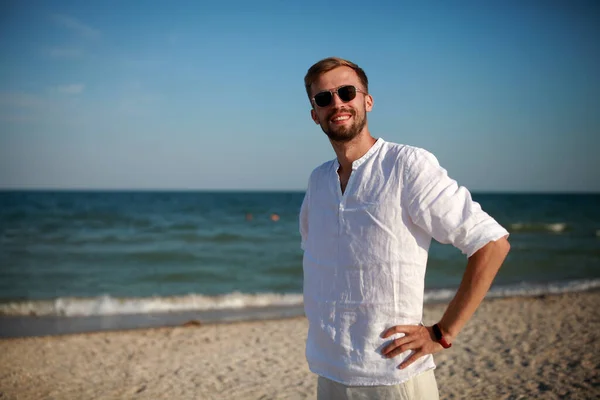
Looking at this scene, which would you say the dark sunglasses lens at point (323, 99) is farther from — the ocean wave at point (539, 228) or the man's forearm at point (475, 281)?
the ocean wave at point (539, 228)

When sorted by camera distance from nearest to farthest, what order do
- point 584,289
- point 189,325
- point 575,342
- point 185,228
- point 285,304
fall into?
1. point 575,342
2. point 189,325
3. point 285,304
4. point 584,289
5. point 185,228

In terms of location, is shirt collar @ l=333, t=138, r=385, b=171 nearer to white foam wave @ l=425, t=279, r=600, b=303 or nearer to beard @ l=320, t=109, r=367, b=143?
beard @ l=320, t=109, r=367, b=143

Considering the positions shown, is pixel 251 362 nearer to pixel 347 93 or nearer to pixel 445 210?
pixel 347 93

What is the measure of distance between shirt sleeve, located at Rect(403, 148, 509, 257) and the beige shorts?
50 cm

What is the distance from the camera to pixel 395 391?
5.71 ft

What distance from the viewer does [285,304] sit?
11.3 m

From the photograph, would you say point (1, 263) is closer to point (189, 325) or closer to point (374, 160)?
point (189, 325)

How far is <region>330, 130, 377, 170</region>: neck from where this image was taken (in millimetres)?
1950

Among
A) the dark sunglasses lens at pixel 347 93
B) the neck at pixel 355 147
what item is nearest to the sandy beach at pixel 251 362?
the neck at pixel 355 147

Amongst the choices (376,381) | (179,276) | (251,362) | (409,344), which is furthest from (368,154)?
(179,276)

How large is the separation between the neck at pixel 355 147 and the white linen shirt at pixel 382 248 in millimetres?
75

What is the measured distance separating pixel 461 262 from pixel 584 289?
4894 mm

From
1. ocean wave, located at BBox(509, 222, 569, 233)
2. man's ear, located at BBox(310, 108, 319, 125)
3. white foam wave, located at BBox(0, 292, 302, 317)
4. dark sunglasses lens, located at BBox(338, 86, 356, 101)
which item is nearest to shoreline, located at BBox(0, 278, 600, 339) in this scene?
white foam wave, located at BBox(0, 292, 302, 317)

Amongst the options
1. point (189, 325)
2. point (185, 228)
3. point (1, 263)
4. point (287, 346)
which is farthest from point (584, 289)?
point (185, 228)
